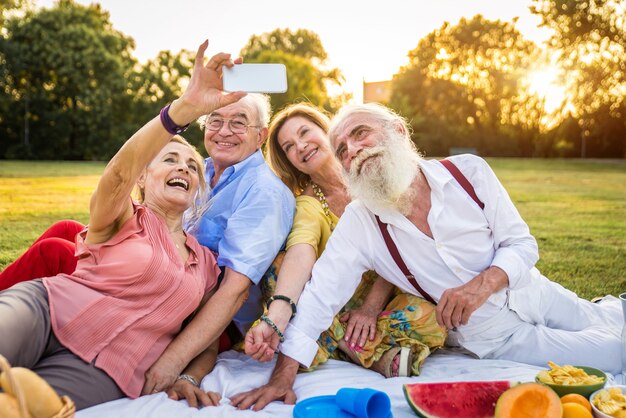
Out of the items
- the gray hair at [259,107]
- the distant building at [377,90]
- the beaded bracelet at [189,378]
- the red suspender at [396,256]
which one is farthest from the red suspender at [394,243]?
the distant building at [377,90]

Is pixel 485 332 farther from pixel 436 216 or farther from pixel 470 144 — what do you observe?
pixel 470 144

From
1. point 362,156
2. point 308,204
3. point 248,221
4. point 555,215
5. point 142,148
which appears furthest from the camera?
point 555,215

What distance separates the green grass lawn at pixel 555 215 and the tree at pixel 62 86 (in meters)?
16.1

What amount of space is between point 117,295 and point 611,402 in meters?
2.35

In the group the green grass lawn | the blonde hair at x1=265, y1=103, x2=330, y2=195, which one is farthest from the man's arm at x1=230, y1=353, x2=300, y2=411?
the green grass lawn

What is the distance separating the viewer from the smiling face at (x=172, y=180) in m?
3.56

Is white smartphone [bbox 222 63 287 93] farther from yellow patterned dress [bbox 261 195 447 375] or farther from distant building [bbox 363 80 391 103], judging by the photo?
distant building [bbox 363 80 391 103]

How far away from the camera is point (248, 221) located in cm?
381

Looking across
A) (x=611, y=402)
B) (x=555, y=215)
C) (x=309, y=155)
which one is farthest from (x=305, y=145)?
(x=555, y=215)

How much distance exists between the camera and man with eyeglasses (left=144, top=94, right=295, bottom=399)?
337cm

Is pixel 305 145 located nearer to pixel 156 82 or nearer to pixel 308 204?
pixel 308 204

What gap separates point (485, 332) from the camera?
146 inches

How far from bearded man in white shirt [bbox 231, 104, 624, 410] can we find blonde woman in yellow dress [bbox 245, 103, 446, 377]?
126 millimetres

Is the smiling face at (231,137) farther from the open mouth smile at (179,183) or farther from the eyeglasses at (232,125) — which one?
the open mouth smile at (179,183)
